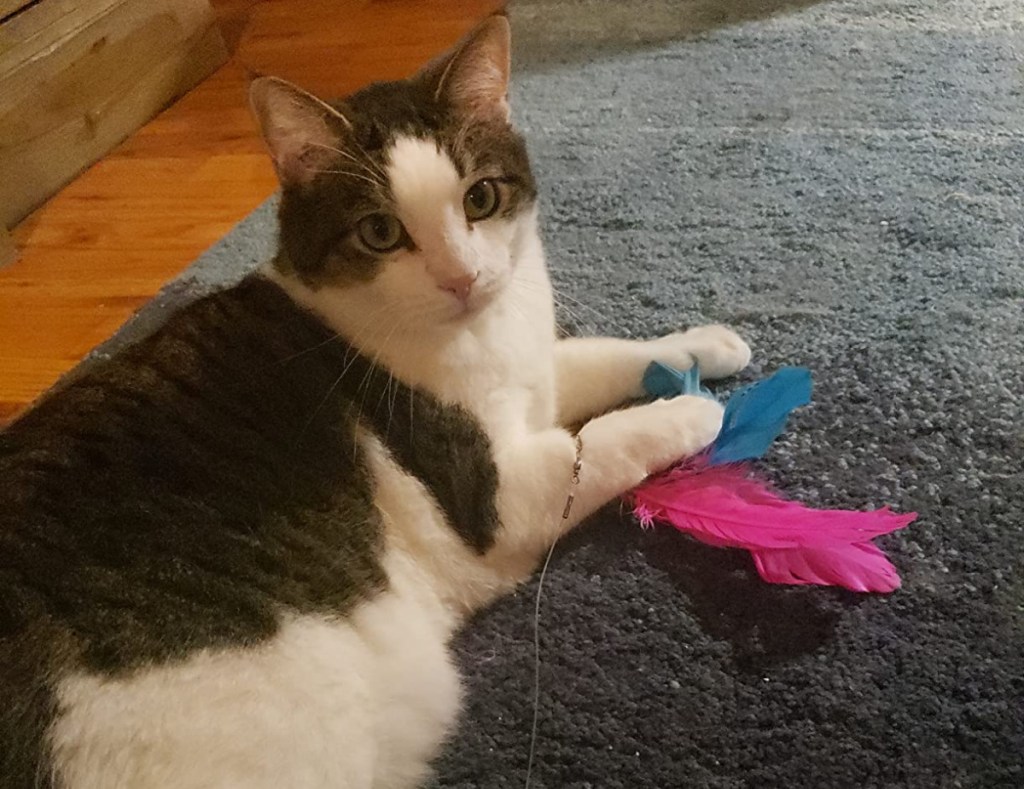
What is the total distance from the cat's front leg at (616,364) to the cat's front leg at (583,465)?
0.14 metres

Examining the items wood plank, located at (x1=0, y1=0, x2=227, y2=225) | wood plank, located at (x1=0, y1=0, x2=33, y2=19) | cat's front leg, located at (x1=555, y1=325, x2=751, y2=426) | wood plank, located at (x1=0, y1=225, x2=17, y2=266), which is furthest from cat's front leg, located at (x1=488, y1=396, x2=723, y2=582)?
wood plank, located at (x1=0, y1=0, x2=33, y2=19)

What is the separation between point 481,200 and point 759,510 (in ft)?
1.67

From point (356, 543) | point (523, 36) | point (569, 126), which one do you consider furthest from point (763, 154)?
point (356, 543)

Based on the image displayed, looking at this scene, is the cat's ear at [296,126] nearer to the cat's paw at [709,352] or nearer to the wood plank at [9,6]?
the cat's paw at [709,352]

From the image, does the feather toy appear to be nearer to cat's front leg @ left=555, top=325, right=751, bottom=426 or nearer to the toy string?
cat's front leg @ left=555, top=325, right=751, bottom=426

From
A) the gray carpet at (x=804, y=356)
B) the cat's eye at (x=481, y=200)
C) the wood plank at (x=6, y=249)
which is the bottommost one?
the gray carpet at (x=804, y=356)

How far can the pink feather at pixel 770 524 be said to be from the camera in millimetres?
1064

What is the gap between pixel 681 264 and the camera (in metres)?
1.62

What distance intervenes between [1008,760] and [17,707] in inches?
36.8

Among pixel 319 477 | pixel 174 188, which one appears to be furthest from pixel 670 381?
pixel 174 188

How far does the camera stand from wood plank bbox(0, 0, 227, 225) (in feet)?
7.07

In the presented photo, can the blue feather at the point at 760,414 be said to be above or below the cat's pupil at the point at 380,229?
below

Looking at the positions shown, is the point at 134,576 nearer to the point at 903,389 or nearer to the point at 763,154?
the point at 903,389

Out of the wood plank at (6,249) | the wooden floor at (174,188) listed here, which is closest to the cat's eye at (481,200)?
the wooden floor at (174,188)
